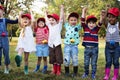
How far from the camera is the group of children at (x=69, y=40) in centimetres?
798

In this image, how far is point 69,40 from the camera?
8367 mm

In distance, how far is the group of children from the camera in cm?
798

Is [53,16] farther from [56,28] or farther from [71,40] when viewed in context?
[71,40]

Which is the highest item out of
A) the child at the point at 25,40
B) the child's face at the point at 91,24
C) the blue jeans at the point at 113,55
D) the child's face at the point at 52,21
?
the child's face at the point at 52,21

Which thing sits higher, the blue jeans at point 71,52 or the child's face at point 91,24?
the child's face at point 91,24

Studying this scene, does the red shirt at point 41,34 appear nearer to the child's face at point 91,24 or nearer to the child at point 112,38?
the child's face at point 91,24

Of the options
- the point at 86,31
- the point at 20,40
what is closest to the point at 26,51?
the point at 20,40

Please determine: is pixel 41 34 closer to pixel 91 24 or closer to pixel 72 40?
pixel 72 40

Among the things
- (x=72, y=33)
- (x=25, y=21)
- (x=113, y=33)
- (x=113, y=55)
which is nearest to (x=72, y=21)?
(x=72, y=33)

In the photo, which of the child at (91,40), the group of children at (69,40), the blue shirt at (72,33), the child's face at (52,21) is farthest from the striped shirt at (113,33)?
the child's face at (52,21)

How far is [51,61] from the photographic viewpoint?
341 inches

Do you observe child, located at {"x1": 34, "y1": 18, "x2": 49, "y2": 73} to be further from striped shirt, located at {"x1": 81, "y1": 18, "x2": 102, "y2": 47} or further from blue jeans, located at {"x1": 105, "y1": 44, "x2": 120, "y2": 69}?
blue jeans, located at {"x1": 105, "y1": 44, "x2": 120, "y2": 69}

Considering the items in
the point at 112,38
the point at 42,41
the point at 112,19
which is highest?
the point at 112,19

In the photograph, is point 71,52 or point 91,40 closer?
point 91,40
